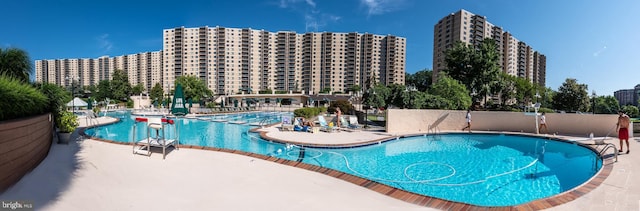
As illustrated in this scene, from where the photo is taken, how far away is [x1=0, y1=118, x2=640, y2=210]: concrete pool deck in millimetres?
3342

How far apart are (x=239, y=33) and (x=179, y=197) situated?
90574 mm

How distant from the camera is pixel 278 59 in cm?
9062

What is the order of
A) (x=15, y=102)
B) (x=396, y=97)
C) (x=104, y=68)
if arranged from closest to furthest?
(x=15, y=102)
(x=396, y=97)
(x=104, y=68)

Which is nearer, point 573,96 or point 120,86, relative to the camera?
point 573,96

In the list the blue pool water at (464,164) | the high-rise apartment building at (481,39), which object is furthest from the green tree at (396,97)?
the high-rise apartment building at (481,39)

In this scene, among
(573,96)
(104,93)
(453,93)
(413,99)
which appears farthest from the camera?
(104,93)

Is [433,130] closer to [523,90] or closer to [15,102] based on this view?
[15,102]

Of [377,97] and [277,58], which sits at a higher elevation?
[277,58]

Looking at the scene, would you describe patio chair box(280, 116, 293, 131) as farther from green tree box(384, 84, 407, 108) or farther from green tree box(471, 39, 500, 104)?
green tree box(471, 39, 500, 104)

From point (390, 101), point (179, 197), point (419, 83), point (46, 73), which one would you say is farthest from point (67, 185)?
point (46, 73)

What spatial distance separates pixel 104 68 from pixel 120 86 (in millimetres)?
67188

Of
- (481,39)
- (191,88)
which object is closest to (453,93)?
(191,88)

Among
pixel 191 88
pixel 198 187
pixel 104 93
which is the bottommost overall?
pixel 198 187

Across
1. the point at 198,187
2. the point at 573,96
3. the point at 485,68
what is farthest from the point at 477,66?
the point at 198,187
